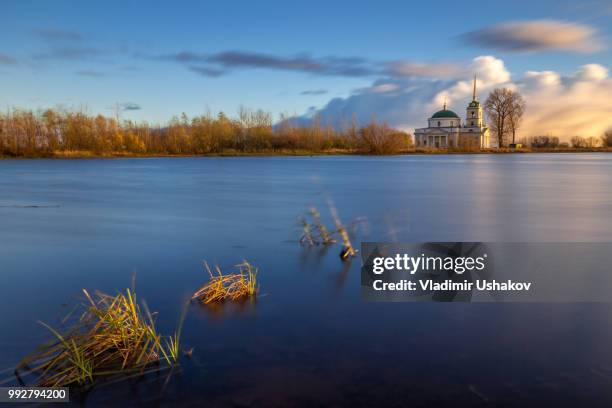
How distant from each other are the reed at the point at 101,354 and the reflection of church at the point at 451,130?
101m

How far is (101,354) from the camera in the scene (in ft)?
13.5

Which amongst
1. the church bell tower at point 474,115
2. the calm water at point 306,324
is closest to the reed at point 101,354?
the calm water at point 306,324

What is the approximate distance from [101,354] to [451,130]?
4285 inches

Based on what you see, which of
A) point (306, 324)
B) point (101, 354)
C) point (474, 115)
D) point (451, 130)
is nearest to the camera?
point (101, 354)

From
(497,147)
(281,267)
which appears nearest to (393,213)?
(281,267)

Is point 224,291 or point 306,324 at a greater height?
point 224,291

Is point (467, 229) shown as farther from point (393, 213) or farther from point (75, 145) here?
point (75, 145)

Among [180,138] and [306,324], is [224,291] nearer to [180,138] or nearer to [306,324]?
[306,324]

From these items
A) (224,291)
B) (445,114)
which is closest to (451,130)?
(445,114)

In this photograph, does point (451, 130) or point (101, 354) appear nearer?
point (101, 354)

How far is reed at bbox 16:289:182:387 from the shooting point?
3.79m

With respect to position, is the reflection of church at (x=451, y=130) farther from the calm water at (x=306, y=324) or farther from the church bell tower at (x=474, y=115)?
the calm water at (x=306, y=324)

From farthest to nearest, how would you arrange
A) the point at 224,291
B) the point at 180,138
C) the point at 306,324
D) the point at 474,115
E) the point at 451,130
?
the point at 474,115, the point at 451,130, the point at 180,138, the point at 224,291, the point at 306,324

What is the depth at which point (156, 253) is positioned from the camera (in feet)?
27.2
